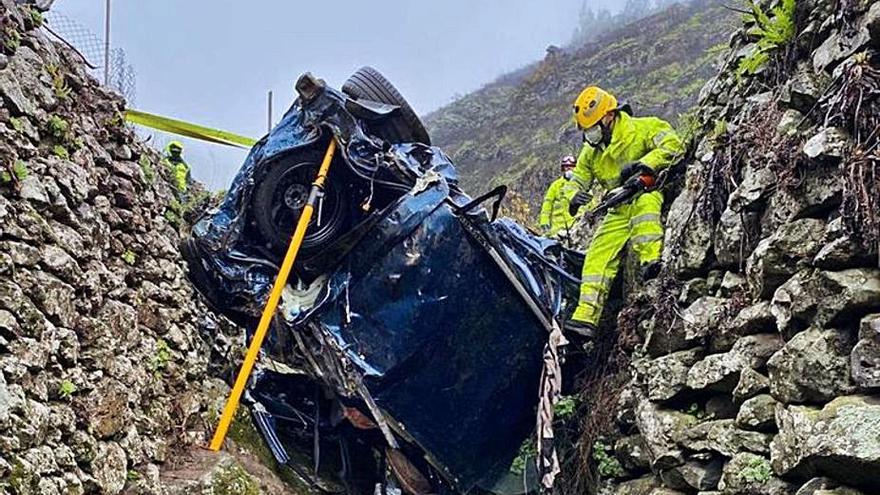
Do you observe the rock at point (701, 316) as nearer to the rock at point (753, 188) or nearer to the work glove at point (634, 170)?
the rock at point (753, 188)

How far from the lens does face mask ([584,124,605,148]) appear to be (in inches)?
195

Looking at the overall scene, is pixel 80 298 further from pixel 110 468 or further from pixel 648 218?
pixel 648 218

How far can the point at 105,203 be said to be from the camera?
164 inches

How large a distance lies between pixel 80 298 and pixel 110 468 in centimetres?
75

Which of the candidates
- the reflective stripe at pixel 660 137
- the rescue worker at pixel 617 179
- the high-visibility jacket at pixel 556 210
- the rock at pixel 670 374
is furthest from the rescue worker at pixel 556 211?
the rock at pixel 670 374

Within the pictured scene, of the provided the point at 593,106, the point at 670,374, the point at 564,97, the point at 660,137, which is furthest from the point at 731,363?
the point at 564,97

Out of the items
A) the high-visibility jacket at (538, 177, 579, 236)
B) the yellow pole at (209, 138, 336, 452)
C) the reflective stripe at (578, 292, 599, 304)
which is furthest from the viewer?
the high-visibility jacket at (538, 177, 579, 236)

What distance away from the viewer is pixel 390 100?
200 inches

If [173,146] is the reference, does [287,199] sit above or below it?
below

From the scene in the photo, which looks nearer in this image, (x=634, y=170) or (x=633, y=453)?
(x=633, y=453)

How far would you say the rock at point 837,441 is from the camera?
242cm

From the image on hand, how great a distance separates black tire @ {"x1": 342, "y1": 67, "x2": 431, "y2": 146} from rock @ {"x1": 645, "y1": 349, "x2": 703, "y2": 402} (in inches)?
81.7

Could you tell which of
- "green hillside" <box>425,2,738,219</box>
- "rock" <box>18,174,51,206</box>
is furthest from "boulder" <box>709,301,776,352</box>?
"green hillside" <box>425,2,738,219</box>

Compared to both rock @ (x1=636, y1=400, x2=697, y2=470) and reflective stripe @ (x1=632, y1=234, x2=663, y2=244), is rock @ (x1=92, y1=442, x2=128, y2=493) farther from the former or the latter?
reflective stripe @ (x1=632, y1=234, x2=663, y2=244)
